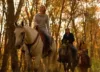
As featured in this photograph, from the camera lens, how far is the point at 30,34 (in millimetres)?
10742

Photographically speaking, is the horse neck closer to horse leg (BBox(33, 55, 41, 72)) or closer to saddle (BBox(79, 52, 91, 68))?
horse leg (BBox(33, 55, 41, 72))

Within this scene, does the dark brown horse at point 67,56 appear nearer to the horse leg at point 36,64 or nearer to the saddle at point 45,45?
the saddle at point 45,45

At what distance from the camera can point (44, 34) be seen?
11.6 metres

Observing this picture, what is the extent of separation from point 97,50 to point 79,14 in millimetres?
27903

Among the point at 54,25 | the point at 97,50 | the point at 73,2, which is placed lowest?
the point at 97,50

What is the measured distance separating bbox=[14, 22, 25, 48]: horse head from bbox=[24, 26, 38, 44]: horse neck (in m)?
0.23

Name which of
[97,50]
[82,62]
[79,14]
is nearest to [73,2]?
Result: [79,14]

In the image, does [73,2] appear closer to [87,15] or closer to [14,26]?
[87,15]

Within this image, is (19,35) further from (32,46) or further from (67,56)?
(67,56)

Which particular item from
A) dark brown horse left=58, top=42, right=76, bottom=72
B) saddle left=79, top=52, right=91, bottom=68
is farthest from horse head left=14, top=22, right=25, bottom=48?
saddle left=79, top=52, right=91, bottom=68

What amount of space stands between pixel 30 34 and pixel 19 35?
Result: 0.62 metres

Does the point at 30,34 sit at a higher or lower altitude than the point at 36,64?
higher

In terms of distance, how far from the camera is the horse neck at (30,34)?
1068 cm

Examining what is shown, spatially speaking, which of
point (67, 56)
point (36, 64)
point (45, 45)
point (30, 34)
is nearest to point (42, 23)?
point (45, 45)
